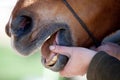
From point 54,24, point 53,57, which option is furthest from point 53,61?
point 54,24

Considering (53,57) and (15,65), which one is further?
(15,65)

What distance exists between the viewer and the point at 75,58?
1.02m

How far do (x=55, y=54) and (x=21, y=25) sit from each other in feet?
0.51

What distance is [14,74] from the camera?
2906 mm

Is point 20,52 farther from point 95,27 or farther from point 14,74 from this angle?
point 14,74

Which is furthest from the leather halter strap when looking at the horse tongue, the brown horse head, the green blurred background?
the green blurred background

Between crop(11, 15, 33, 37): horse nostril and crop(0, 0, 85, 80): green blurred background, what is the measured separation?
1797mm

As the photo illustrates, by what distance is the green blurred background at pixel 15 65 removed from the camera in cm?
282

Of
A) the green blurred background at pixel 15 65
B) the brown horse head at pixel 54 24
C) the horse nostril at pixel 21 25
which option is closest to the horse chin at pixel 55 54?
the brown horse head at pixel 54 24

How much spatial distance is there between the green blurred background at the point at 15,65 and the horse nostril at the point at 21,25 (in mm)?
1797

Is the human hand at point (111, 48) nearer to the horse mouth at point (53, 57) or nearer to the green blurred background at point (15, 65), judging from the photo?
the horse mouth at point (53, 57)

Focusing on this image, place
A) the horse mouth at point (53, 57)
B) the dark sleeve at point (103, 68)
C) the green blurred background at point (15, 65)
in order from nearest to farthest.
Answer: the dark sleeve at point (103, 68) → the horse mouth at point (53, 57) → the green blurred background at point (15, 65)

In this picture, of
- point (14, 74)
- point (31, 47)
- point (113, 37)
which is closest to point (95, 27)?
point (113, 37)

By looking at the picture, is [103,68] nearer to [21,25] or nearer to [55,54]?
[55,54]
